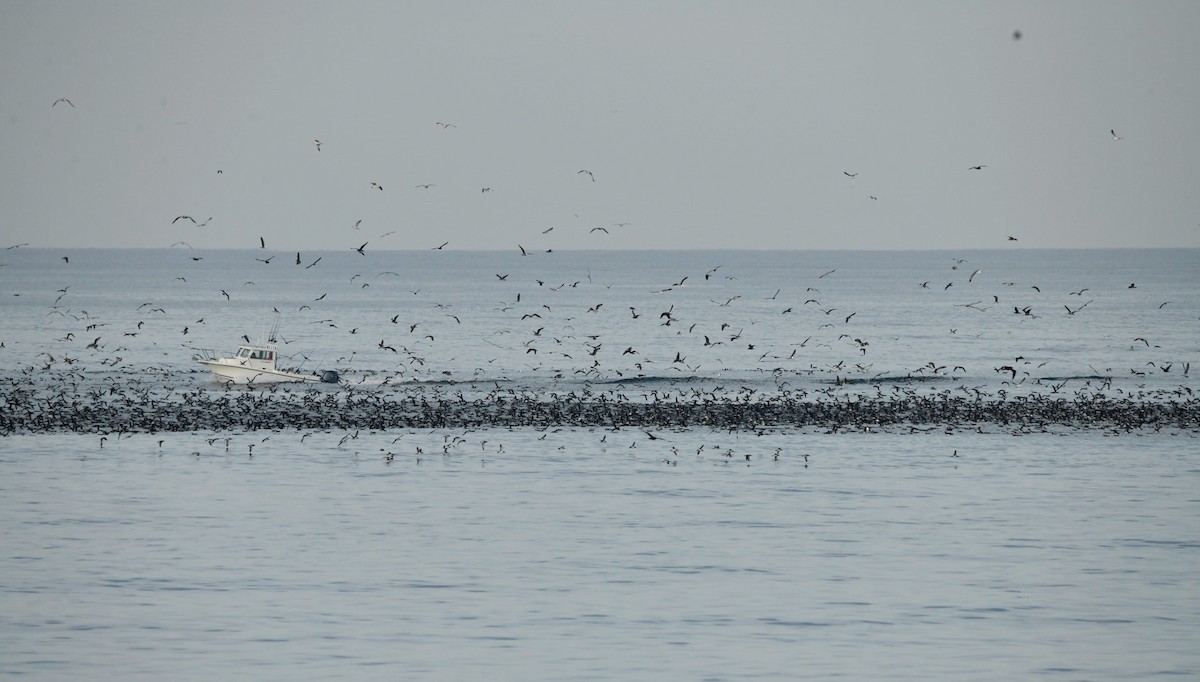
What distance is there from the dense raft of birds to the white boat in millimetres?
9084

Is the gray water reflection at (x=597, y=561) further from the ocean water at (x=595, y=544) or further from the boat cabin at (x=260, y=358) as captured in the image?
the boat cabin at (x=260, y=358)

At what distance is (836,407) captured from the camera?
51562 mm

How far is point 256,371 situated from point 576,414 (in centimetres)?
2064

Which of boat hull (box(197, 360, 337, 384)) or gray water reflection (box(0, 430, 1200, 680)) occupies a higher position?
boat hull (box(197, 360, 337, 384))

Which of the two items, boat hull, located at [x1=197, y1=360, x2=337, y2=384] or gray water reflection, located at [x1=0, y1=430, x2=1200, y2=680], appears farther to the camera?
→ boat hull, located at [x1=197, y1=360, x2=337, y2=384]

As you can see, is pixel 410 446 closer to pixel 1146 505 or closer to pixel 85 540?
pixel 85 540

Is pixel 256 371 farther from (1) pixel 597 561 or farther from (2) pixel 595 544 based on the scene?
(1) pixel 597 561

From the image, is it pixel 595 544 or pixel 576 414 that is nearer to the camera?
pixel 595 544

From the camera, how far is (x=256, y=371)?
64.9 m

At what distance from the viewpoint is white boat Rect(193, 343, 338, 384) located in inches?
2552

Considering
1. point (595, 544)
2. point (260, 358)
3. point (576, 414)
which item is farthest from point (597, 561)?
point (260, 358)

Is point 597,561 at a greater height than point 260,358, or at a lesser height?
lesser

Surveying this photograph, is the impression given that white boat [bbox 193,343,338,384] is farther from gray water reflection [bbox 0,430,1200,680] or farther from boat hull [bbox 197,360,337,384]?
gray water reflection [bbox 0,430,1200,680]

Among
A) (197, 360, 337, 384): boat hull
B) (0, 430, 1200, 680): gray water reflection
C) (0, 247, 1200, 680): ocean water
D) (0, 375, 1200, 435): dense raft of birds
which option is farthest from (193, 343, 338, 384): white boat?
(0, 430, 1200, 680): gray water reflection
